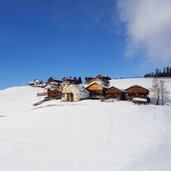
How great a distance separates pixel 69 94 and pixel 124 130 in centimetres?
2957

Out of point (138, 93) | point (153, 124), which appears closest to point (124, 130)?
point (153, 124)

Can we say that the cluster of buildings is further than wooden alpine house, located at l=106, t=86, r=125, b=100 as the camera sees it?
No

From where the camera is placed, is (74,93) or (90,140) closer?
(90,140)

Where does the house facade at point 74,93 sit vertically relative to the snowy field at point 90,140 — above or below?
above

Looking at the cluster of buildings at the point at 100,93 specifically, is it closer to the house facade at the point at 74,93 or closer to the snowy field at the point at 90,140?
the house facade at the point at 74,93

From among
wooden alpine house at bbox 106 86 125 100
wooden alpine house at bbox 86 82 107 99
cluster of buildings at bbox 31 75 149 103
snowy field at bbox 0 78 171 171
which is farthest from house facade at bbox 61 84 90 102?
snowy field at bbox 0 78 171 171

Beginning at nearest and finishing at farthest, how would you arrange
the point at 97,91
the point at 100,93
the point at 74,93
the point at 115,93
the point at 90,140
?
the point at 90,140, the point at 115,93, the point at 74,93, the point at 100,93, the point at 97,91

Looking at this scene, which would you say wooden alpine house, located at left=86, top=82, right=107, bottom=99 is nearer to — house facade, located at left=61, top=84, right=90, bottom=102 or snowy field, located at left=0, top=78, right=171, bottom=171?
house facade, located at left=61, top=84, right=90, bottom=102

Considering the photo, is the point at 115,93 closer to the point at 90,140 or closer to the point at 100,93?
the point at 100,93

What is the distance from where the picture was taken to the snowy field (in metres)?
18.4

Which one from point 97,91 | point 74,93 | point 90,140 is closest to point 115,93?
point 97,91

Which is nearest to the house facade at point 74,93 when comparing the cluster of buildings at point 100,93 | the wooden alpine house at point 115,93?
the cluster of buildings at point 100,93

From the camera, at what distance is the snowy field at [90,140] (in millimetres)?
18391

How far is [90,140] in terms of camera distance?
84.5 feet
